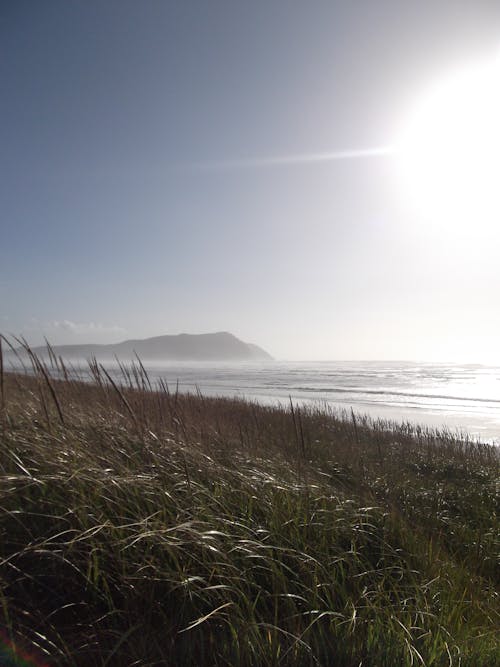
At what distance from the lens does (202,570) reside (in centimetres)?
229

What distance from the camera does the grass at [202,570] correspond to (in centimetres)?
189

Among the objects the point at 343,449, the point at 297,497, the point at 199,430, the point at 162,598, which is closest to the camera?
the point at 162,598

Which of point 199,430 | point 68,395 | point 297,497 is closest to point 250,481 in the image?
point 297,497

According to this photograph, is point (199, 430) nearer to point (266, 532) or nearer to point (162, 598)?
point (266, 532)

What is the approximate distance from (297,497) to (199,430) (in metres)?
2.65

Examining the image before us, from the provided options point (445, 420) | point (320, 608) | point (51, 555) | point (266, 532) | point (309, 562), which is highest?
point (51, 555)

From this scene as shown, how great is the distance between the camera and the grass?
189 cm

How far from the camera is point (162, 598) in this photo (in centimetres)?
211

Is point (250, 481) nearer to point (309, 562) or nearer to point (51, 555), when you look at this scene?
point (309, 562)

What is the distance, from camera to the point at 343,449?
828 cm

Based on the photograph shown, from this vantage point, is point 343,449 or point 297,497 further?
point 343,449

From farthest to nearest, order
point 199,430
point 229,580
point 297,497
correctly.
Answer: point 199,430, point 297,497, point 229,580

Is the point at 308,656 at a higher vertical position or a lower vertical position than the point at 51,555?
lower

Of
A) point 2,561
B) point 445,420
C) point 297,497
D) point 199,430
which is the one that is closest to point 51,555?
point 2,561
